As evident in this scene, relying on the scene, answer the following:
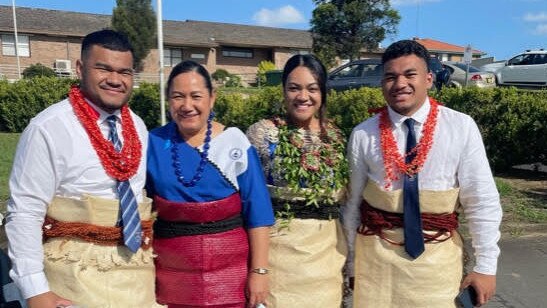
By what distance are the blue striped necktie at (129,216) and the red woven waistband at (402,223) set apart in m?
1.12

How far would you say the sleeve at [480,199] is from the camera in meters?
2.35

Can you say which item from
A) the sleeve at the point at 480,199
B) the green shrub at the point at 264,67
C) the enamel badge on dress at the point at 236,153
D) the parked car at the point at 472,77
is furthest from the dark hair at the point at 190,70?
the green shrub at the point at 264,67

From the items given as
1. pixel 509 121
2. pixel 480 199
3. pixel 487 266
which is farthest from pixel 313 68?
pixel 509 121

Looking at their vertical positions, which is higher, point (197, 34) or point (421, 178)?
point (197, 34)

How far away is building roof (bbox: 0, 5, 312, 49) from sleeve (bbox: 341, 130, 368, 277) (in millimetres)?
30130

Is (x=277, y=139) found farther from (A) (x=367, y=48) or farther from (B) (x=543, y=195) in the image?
(A) (x=367, y=48)

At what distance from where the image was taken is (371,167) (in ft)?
8.27

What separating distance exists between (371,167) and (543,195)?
5.32 meters

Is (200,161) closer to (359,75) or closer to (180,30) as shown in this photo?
(359,75)

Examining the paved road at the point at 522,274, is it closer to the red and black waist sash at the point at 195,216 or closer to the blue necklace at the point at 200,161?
the red and black waist sash at the point at 195,216

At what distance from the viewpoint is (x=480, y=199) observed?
2.36m

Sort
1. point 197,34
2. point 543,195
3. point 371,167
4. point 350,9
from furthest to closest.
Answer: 1. point 197,34
2. point 350,9
3. point 543,195
4. point 371,167

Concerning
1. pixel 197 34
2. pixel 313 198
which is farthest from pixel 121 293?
pixel 197 34

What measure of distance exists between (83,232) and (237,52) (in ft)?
110
